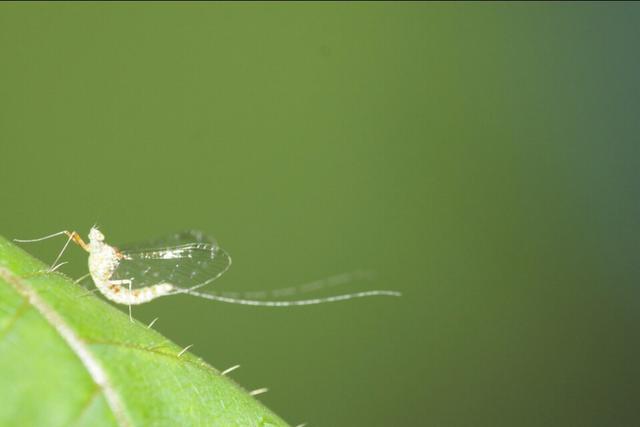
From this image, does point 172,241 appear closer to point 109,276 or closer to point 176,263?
point 176,263

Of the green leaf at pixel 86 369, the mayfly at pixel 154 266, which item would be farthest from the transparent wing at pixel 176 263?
the green leaf at pixel 86 369

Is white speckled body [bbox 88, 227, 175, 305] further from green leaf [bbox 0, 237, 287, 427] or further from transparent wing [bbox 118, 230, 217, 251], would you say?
green leaf [bbox 0, 237, 287, 427]

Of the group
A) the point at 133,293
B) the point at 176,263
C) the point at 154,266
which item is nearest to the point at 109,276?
the point at 133,293

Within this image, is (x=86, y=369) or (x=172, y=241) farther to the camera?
(x=172, y=241)

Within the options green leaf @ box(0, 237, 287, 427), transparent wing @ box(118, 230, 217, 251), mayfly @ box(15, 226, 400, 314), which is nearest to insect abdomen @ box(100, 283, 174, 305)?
mayfly @ box(15, 226, 400, 314)

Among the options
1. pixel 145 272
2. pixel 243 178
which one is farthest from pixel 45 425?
pixel 243 178
